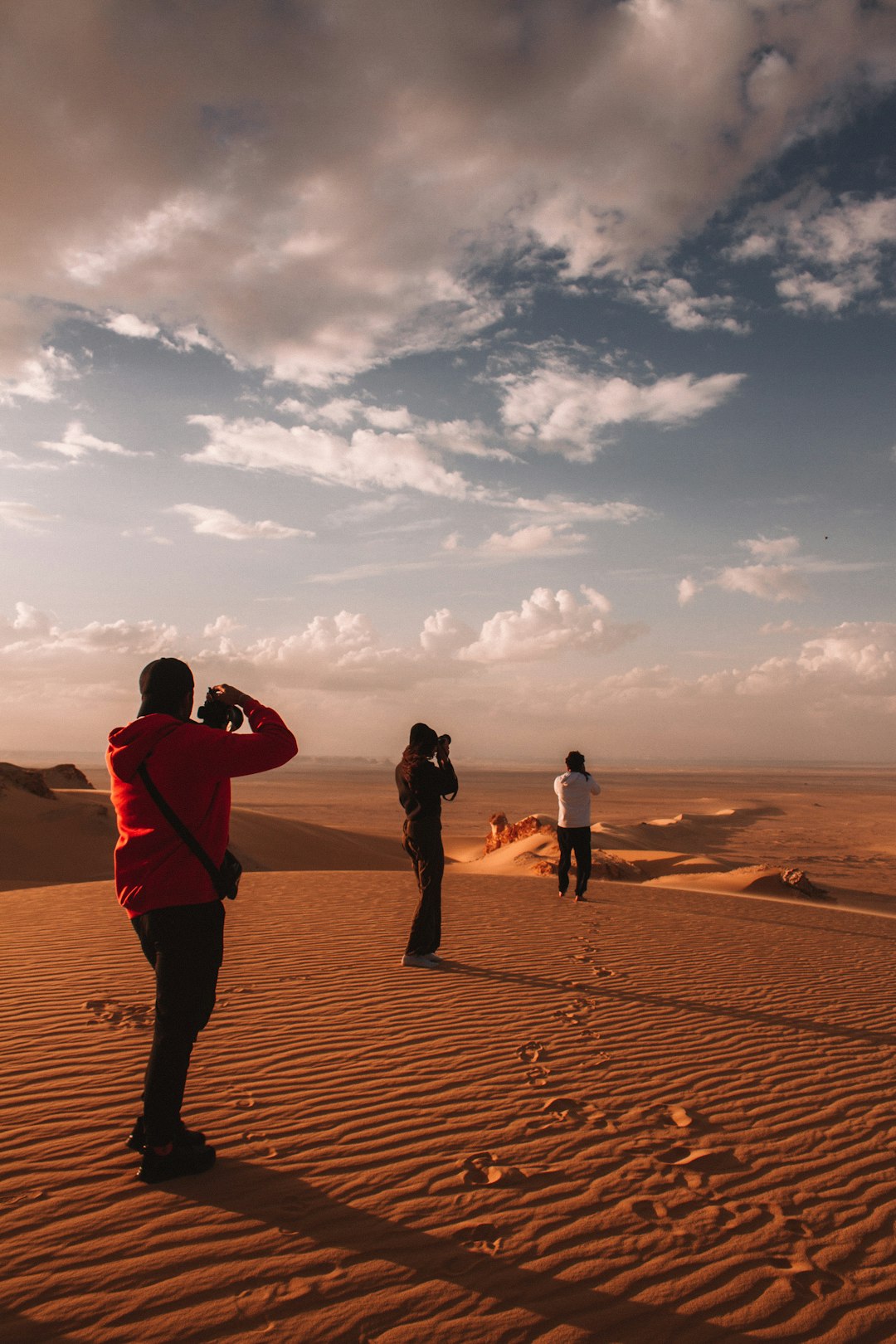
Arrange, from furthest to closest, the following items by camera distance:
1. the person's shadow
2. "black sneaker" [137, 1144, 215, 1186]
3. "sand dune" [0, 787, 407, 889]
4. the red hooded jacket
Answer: "sand dune" [0, 787, 407, 889]
"black sneaker" [137, 1144, 215, 1186]
the red hooded jacket
the person's shadow

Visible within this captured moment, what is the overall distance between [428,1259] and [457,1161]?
2.48 ft

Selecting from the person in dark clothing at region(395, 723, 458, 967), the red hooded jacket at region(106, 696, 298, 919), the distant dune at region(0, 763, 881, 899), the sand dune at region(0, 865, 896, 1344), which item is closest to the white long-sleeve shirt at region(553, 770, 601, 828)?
the sand dune at region(0, 865, 896, 1344)

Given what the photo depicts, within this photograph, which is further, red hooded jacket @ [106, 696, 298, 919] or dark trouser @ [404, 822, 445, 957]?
dark trouser @ [404, 822, 445, 957]

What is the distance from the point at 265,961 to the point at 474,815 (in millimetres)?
33665

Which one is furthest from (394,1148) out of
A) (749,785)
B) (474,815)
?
(749,785)

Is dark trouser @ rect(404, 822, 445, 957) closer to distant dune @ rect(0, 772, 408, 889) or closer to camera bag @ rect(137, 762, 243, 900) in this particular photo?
camera bag @ rect(137, 762, 243, 900)

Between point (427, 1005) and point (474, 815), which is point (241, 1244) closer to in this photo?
point (427, 1005)

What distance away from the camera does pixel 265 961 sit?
746 cm

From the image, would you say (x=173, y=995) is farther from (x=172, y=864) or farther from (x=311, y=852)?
(x=311, y=852)

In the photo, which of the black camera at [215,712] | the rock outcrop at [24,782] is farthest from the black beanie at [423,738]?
the rock outcrop at [24,782]

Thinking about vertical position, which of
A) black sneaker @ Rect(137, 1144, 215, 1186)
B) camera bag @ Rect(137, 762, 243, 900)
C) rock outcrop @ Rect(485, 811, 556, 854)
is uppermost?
camera bag @ Rect(137, 762, 243, 900)

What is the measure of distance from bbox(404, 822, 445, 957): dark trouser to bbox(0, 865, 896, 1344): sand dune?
308mm

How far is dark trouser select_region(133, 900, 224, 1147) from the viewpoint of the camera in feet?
11.0

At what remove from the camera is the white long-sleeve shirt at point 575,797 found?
11125 mm
